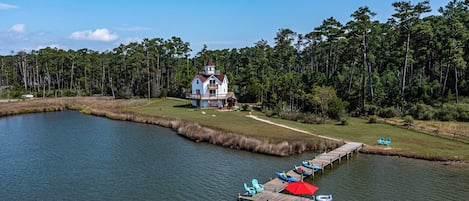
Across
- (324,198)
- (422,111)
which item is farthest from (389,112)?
(324,198)

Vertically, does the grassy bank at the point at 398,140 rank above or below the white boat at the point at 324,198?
above

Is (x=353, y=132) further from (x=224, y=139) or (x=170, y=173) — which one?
(x=170, y=173)

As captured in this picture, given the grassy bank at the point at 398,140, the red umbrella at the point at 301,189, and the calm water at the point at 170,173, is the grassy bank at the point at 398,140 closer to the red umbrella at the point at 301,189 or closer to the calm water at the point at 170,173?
the calm water at the point at 170,173

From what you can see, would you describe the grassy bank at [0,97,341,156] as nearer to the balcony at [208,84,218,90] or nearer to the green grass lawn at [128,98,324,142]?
the green grass lawn at [128,98,324,142]

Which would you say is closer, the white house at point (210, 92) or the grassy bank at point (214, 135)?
the grassy bank at point (214, 135)

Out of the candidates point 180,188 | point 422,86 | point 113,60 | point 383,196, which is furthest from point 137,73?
point 383,196

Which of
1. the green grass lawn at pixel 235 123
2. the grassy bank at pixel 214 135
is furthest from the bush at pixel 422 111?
the grassy bank at pixel 214 135
